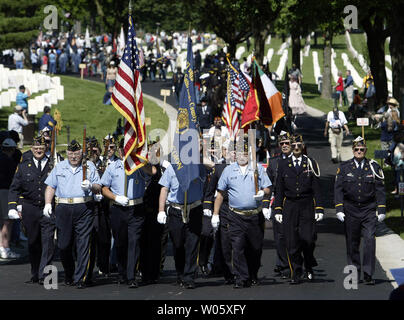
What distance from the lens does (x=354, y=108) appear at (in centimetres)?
4291

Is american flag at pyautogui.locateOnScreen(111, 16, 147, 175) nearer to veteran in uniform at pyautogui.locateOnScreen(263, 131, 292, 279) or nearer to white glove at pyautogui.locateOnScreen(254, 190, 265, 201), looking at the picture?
white glove at pyautogui.locateOnScreen(254, 190, 265, 201)

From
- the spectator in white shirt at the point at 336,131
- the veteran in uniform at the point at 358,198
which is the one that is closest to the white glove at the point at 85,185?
the veteran in uniform at the point at 358,198

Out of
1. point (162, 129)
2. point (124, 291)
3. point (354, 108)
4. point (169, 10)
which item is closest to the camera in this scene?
point (124, 291)

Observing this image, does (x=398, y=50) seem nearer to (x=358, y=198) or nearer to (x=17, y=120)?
(x=17, y=120)

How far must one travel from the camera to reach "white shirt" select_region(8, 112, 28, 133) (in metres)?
32.3

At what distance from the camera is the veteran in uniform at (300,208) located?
15.0 m

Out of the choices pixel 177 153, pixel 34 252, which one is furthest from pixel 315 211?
pixel 34 252

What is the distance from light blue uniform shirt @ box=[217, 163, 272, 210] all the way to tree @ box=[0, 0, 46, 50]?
28.3 m

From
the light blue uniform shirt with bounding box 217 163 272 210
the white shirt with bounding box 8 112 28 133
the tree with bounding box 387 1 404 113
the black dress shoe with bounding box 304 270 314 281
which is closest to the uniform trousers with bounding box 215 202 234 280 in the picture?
the light blue uniform shirt with bounding box 217 163 272 210

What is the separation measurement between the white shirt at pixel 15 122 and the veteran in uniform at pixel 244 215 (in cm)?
1874

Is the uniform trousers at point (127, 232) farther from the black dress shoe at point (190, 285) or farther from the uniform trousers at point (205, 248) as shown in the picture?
the uniform trousers at point (205, 248)

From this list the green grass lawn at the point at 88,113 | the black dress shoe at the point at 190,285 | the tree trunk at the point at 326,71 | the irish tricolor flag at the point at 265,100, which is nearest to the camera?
the black dress shoe at the point at 190,285
